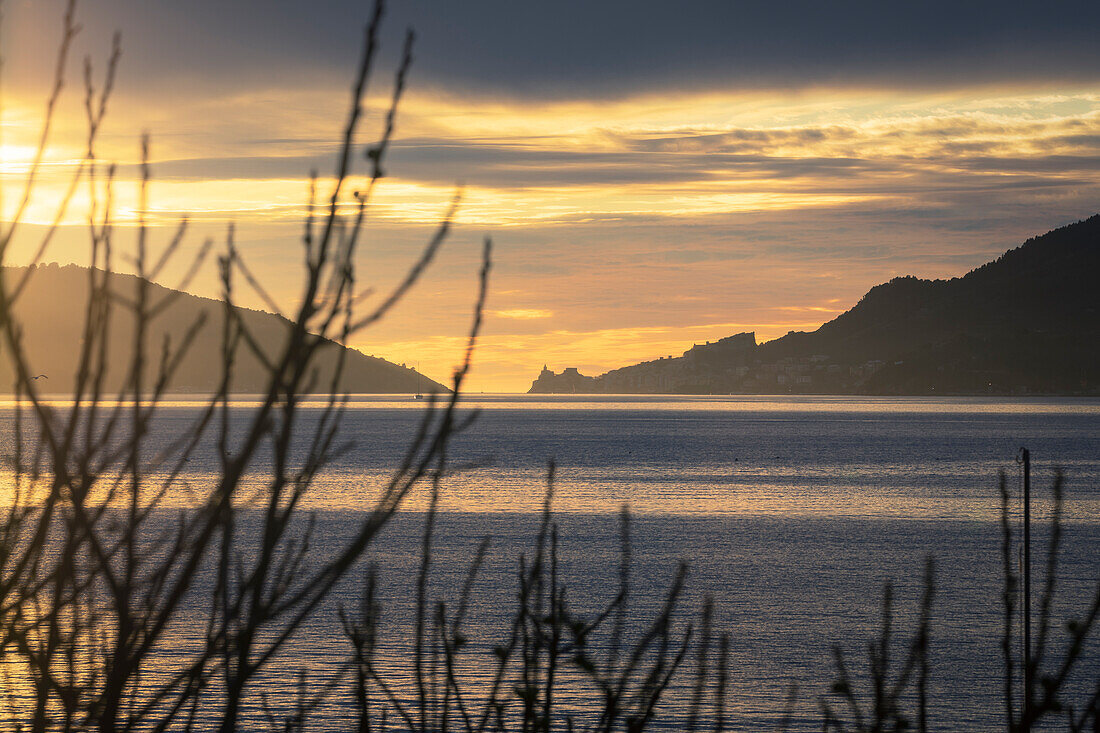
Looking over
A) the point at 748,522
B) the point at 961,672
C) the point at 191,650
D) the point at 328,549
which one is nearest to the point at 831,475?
the point at 748,522

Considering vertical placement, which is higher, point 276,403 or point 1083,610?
point 276,403

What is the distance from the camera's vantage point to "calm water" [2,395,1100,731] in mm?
38375

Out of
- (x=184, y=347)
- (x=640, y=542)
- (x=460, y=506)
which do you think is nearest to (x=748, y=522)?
(x=640, y=542)

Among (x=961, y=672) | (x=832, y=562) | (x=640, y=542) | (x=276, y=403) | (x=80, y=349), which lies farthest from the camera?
(x=640, y=542)

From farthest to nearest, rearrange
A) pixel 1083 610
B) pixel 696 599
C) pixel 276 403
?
1. pixel 696 599
2. pixel 1083 610
3. pixel 276 403

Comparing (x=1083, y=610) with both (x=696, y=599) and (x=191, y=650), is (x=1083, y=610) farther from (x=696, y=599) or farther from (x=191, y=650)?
(x=191, y=650)

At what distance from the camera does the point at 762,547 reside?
65125mm

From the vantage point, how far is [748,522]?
76.3 metres

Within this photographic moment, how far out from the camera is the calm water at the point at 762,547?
38375 mm

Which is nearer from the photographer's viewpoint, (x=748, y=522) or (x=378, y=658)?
(x=378, y=658)

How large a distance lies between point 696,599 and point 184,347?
4879cm

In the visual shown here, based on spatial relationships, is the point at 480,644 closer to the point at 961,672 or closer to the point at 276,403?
the point at 961,672

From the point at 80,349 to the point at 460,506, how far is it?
84025 mm

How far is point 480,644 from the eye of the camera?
132ft
